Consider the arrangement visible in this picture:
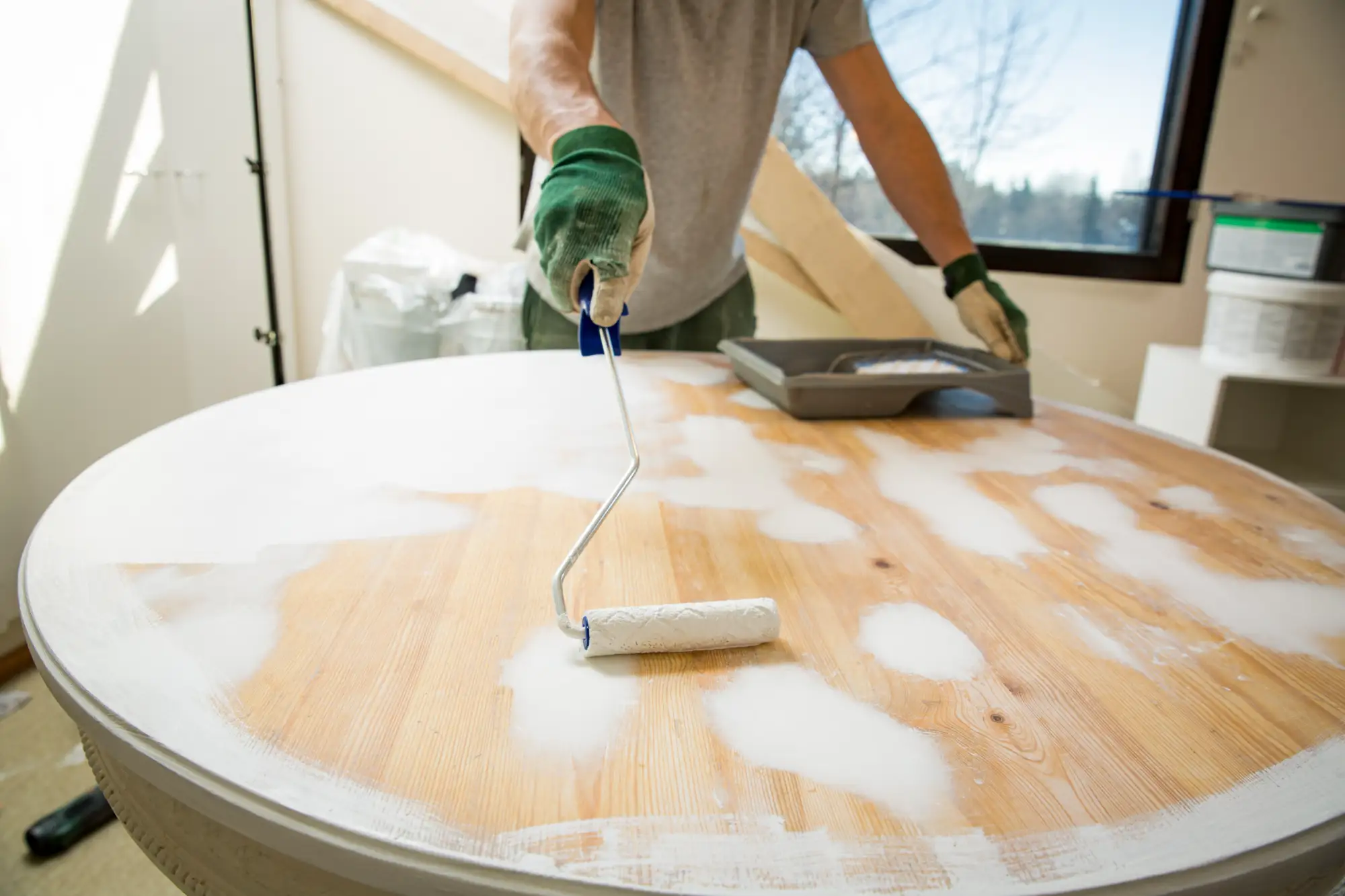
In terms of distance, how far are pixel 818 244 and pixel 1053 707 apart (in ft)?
6.57

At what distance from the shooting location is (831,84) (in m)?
1.64

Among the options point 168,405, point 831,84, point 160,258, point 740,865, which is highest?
point 831,84

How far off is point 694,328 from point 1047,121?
171 cm

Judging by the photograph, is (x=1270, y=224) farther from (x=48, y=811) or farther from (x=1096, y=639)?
(x=48, y=811)

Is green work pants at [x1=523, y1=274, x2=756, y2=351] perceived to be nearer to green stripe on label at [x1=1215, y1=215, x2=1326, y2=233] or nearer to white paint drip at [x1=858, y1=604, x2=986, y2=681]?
white paint drip at [x1=858, y1=604, x2=986, y2=681]

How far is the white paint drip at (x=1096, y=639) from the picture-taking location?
631mm

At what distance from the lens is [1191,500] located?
0.96 m

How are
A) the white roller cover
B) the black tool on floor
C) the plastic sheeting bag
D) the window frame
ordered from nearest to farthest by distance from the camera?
the white roller cover
the black tool on floor
the plastic sheeting bag
the window frame

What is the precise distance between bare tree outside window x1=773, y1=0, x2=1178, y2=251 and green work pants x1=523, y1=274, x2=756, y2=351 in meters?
1.20

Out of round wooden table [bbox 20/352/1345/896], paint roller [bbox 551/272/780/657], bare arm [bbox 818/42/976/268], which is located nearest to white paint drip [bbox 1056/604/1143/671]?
round wooden table [bbox 20/352/1345/896]

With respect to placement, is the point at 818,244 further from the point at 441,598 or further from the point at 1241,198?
the point at 441,598

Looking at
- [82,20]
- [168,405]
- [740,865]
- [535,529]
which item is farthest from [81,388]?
[740,865]

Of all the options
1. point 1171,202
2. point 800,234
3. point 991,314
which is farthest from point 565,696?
point 1171,202

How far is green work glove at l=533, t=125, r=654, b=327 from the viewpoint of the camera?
2.76 feet
